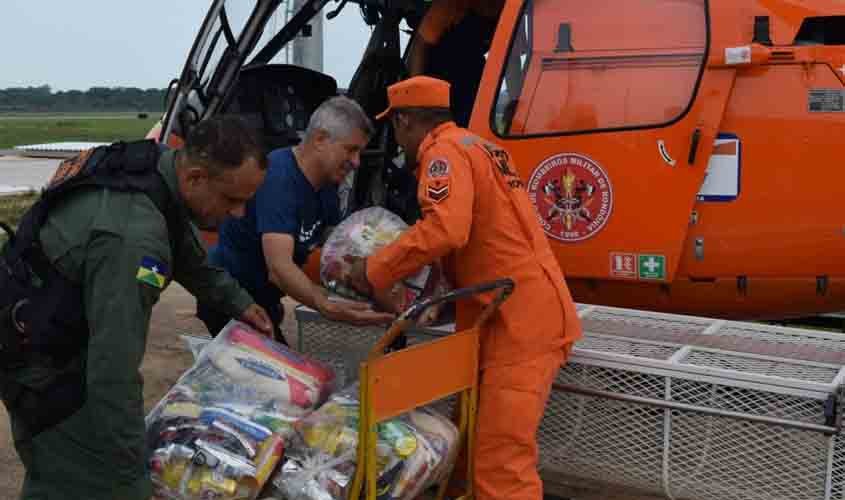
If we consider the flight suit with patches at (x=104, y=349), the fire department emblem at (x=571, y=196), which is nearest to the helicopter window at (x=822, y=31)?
the fire department emblem at (x=571, y=196)

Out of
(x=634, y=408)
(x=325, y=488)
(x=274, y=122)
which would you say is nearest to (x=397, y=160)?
(x=274, y=122)

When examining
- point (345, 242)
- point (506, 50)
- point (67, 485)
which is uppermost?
point (506, 50)

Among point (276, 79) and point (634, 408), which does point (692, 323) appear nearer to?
point (634, 408)

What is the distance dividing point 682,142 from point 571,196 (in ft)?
1.69

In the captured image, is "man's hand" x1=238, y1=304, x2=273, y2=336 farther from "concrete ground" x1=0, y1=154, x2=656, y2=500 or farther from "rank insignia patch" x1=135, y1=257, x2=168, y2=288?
"concrete ground" x1=0, y1=154, x2=656, y2=500

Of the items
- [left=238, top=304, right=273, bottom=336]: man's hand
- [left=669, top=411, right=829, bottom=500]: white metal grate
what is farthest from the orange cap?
[left=669, top=411, right=829, bottom=500]: white metal grate

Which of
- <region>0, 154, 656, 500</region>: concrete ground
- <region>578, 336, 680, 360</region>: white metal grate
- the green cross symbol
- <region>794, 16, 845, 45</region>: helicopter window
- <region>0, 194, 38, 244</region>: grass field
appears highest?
<region>794, 16, 845, 45</region>: helicopter window

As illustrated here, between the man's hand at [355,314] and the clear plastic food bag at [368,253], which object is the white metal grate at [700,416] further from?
the man's hand at [355,314]

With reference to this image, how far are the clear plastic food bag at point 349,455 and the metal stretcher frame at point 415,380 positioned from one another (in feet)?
0.31

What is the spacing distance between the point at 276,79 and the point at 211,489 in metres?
3.44

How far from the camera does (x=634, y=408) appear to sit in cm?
357

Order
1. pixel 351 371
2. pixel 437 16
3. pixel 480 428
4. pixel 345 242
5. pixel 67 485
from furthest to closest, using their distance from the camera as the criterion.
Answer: pixel 437 16
pixel 351 371
pixel 345 242
pixel 480 428
pixel 67 485

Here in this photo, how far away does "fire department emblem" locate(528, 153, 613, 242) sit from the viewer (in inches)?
162

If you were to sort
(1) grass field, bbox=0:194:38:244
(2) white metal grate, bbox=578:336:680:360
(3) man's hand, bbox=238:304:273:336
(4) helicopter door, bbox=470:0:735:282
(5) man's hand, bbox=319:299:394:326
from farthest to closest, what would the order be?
(1) grass field, bbox=0:194:38:244 → (4) helicopter door, bbox=470:0:735:282 → (2) white metal grate, bbox=578:336:680:360 → (5) man's hand, bbox=319:299:394:326 → (3) man's hand, bbox=238:304:273:336
